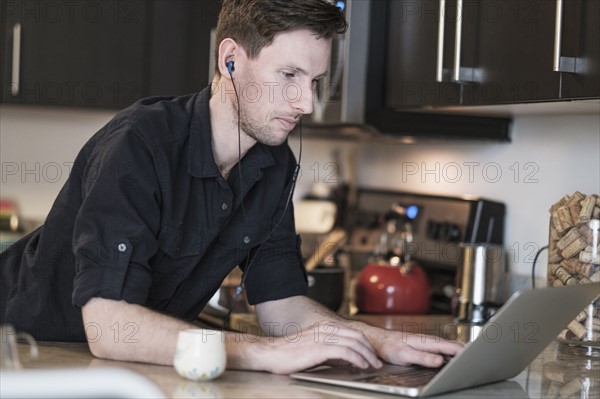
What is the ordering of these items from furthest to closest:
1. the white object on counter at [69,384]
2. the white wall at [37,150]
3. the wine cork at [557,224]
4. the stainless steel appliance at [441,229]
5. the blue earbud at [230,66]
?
the white wall at [37,150]
the stainless steel appliance at [441,229]
the wine cork at [557,224]
the blue earbud at [230,66]
the white object on counter at [69,384]

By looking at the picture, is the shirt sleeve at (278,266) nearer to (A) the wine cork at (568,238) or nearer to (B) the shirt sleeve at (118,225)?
(B) the shirt sleeve at (118,225)

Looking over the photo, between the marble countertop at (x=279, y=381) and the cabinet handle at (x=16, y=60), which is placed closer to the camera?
the marble countertop at (x=279, y=381)

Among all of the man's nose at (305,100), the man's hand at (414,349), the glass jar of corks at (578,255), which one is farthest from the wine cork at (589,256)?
the man's nose at (305,100)

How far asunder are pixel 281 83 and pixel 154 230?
0.36 m

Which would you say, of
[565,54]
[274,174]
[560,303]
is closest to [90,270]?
[274,174]

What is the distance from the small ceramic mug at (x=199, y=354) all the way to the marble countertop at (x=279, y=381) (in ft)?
0.06

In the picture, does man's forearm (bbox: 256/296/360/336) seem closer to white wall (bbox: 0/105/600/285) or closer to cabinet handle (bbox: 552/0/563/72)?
cabinet handle (bbox: 552/0/563/72)

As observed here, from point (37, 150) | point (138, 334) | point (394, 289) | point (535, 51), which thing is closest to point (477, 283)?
point (394, 289)

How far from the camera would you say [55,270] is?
72.4 inches

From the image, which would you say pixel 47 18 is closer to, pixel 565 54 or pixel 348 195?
pixel 348 195

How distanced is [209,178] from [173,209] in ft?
0.36

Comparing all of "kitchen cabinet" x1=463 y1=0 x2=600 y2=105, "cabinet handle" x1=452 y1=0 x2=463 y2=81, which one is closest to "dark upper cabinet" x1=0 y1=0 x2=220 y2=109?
"cabinet handle" x1=452 y1=0 x2=463 y2=81

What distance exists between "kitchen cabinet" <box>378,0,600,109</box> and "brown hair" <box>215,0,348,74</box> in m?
0.47

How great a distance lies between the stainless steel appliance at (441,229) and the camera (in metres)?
2.72
